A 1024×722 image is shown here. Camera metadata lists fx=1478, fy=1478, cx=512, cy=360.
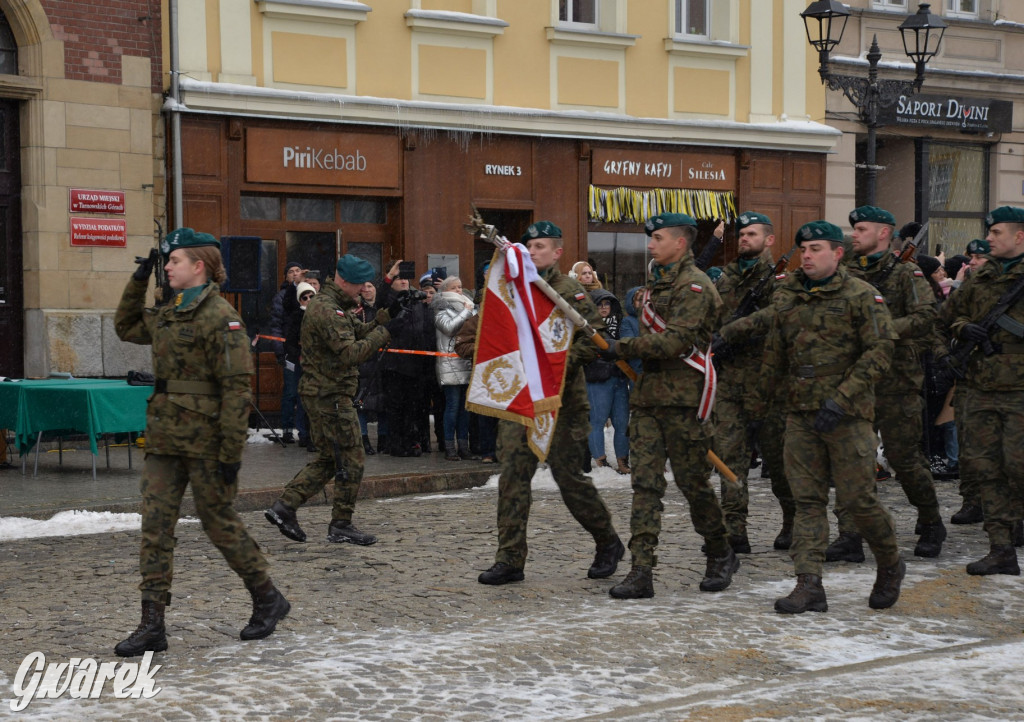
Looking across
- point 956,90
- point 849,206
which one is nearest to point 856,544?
point 849,206

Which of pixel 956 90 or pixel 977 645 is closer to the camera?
pixel 977 645

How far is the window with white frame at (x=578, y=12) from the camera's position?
19.5 meters

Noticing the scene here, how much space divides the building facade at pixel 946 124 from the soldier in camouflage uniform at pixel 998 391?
510 inches

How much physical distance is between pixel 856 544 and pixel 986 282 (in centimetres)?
174

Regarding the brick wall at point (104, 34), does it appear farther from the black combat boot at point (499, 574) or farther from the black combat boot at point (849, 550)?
the black combat boot at point (849, 550)

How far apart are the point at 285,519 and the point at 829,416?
381 cm

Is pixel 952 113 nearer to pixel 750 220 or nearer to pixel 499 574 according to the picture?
pixel 750 220

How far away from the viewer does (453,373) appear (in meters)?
13.9

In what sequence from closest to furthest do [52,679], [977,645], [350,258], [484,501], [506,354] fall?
[52,679] < [977,645] < [506,354] < [350,258] < [484,501]

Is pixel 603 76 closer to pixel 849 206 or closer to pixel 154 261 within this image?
pixel 849 206

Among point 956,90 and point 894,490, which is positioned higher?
point 956,90

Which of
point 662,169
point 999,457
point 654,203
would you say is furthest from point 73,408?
point 662,169

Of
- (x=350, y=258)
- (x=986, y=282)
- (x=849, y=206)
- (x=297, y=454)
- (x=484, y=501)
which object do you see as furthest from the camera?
(x=849, y=206)

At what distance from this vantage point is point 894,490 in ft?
40.0
